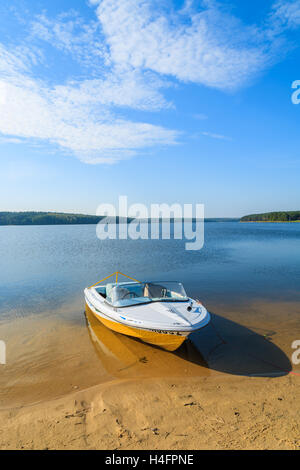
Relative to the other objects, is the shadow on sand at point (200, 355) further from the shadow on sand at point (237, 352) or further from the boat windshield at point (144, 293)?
the boat windshield at point (144, 293)

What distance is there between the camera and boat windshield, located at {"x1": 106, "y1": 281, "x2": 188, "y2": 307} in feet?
30.2

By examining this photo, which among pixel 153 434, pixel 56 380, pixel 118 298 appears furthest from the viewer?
pixel 118 298

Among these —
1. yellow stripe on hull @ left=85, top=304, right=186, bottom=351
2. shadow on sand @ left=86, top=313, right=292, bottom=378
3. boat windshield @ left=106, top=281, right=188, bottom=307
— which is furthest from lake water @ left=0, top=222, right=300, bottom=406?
boat windshield @ left=106, top=281, right=188, bottom=307

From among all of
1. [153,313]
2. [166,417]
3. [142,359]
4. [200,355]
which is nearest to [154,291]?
[153,313]

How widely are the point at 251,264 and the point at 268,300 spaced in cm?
1053

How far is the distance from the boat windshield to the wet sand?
1.41m

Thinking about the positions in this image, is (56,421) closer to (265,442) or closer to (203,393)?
(203,393)

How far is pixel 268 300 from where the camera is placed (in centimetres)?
1323

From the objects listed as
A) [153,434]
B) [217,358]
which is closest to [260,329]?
[217,358]

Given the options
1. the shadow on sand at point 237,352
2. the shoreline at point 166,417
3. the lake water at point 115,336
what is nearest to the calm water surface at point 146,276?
the lake water at point 115,336

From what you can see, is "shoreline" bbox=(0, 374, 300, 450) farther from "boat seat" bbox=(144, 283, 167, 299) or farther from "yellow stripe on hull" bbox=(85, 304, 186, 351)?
"boat seat" bbox=(144, 283, 167, 299)

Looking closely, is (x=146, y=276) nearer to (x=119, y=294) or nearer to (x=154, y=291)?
(x=154, y=291)

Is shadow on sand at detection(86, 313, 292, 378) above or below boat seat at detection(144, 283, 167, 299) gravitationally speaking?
below

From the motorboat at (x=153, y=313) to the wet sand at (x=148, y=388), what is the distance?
2.47 ft
